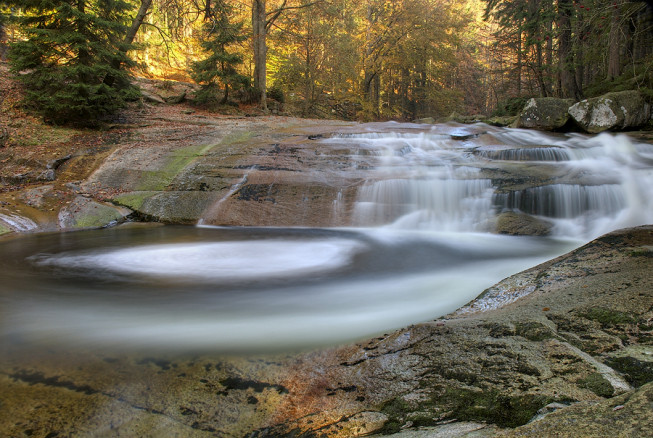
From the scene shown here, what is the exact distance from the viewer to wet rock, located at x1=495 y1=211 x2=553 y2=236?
6.86 m

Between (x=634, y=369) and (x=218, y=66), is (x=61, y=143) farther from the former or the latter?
(x=634, y=369)

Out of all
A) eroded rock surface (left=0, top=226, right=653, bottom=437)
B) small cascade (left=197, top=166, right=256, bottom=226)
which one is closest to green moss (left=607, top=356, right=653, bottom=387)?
eroded rock surface (left=0, top=226, right=653, bottom=437)

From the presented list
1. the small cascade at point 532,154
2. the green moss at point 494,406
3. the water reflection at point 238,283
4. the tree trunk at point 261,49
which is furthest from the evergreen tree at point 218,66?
the green moss at point 494,406

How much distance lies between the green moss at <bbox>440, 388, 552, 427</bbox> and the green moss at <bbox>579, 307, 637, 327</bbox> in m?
0.92

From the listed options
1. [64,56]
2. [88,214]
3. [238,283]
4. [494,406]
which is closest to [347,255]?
[238,283]

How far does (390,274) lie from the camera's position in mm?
5016

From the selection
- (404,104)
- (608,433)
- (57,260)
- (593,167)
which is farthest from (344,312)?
(404,104)

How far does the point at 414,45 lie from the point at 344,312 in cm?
2470

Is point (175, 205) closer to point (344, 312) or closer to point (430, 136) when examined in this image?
point (344, 312)

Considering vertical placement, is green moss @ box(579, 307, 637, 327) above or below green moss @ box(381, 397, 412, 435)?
above

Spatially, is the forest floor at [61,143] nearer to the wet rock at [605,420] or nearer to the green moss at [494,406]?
the green moss at [494,406]

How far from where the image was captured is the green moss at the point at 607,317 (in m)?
2.11

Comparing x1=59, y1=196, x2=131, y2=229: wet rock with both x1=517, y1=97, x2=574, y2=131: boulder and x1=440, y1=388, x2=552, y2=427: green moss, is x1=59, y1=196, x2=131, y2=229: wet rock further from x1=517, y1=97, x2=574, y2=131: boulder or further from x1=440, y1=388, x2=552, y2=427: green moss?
x1=517, y1=97, x2=574, y2=131: boulder

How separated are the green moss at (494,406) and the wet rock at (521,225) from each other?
5907 millimetres
